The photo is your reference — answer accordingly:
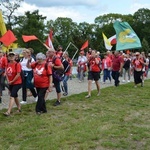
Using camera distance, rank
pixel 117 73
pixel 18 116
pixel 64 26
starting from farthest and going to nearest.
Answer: pixel 64 26, pixel 117 73, pixel 18 116

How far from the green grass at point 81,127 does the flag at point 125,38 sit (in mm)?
4204

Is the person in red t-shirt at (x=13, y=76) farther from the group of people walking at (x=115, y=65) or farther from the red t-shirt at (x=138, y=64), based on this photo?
the red t-shirt at (x=138, y=64)

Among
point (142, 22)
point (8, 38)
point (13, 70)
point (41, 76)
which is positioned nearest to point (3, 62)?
point (8, 38)

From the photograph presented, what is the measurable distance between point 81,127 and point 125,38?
8.13 meters

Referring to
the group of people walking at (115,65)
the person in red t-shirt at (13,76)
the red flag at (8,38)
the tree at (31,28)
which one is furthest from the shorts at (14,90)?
the tree at (31,28)

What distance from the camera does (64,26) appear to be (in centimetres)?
9694

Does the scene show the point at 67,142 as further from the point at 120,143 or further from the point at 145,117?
the point at 145,117

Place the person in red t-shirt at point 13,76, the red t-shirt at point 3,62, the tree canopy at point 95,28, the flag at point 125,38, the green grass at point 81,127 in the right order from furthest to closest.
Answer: the tree canopy at point 95,28, the flag at point 125,38, the red t-shirt at point 3,62, the person in red t-shirt at point 13,76, the green grass at point 81,127

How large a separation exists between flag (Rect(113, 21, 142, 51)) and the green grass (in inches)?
165

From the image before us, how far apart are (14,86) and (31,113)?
86 cm

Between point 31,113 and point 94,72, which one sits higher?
point 94,72

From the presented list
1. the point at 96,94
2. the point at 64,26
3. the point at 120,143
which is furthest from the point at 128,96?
the point at 64,26

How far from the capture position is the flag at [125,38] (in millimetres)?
14328

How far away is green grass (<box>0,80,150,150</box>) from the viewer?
607cm
